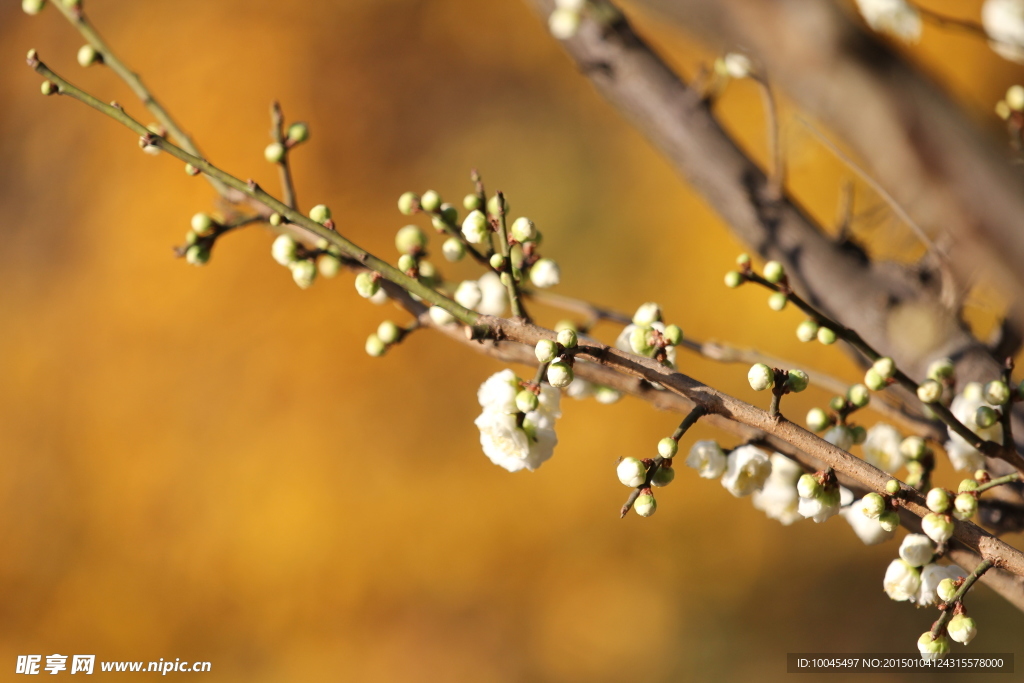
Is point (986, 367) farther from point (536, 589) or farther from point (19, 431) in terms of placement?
point (19, 431)

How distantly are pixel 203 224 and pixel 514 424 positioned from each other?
0.91ft

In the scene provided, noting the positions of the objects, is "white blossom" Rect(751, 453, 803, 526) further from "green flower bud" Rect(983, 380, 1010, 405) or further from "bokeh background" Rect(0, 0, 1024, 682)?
"bokeh background" Rect(0, 0, 1024, 682)

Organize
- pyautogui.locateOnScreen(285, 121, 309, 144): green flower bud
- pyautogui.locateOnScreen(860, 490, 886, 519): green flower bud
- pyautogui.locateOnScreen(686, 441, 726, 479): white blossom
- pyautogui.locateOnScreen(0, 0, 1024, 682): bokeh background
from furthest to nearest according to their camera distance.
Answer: pyautogui.locateOnScreen(0, 0, 1024, 682): bokeh background, pyautogui.locateOnScreen(285, 121, 309, 144): green flower bud, pyautogui.locateOnScreen(686, 441, 726, 479): white blossom, pyautogui.locateOnScreen(860, 490, 886, 519): green flower bud

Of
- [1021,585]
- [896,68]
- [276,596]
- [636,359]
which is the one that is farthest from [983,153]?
[276,596]

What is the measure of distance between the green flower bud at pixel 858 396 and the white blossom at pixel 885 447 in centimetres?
6

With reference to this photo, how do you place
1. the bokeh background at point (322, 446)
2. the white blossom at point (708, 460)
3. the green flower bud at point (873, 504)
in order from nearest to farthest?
the green flower bud at point (873, 504) → the white blossom at point (708, 460) → the bokeh background at point (322, 446)

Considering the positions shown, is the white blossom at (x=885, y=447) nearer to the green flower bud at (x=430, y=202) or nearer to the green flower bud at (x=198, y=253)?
the green flower bud at (x=430, y=202)

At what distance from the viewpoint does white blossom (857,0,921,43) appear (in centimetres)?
56

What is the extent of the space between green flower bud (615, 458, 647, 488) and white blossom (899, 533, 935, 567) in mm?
185

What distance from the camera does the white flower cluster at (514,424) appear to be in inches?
18.2

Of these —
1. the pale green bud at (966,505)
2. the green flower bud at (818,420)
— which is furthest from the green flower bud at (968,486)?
the green flower bud at (818,420)

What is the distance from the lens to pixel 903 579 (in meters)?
0.48

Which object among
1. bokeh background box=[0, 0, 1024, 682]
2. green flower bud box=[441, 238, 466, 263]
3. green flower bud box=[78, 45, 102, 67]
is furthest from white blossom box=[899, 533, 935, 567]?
bokeh background box=[0, 0, 1024, 682]

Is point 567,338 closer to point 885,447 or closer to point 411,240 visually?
point 411,240
